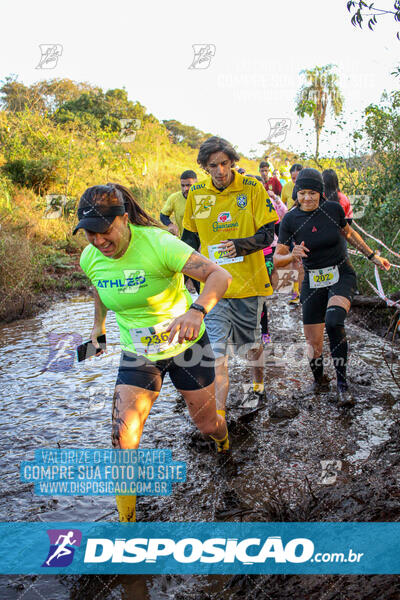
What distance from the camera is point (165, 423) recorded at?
4.68m

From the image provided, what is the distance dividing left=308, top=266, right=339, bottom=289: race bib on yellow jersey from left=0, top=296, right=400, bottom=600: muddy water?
43.6 inches

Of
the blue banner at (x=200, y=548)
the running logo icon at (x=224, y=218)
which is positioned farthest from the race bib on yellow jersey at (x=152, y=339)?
the running logo icon at (x=224, y=218)

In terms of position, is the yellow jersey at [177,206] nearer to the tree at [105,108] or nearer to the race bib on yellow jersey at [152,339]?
the race bib on yellow jersey at [152,339]

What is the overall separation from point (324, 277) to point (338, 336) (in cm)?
59

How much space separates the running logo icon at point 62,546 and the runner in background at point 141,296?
0.39 metres

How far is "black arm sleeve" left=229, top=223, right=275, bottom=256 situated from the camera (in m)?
4.22

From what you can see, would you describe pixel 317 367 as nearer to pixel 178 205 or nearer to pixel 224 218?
pixel 224 218

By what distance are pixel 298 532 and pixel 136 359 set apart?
1.31 m

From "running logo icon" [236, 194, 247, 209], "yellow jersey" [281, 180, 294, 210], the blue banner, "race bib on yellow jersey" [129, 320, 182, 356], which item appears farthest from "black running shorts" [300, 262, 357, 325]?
"yellow jersey" [281, 180, 294, 210]

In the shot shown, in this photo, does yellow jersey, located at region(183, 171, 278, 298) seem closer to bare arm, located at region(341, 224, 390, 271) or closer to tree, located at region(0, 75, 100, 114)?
bare arm, located at region(341, 224, 390, 271)

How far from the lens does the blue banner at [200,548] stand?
249 centimetres

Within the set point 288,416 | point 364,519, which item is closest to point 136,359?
point 364,519

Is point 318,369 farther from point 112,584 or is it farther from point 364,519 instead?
point 112,584

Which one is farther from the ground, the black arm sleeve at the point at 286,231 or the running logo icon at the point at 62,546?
the black arm sleeve at the point at 286,231
